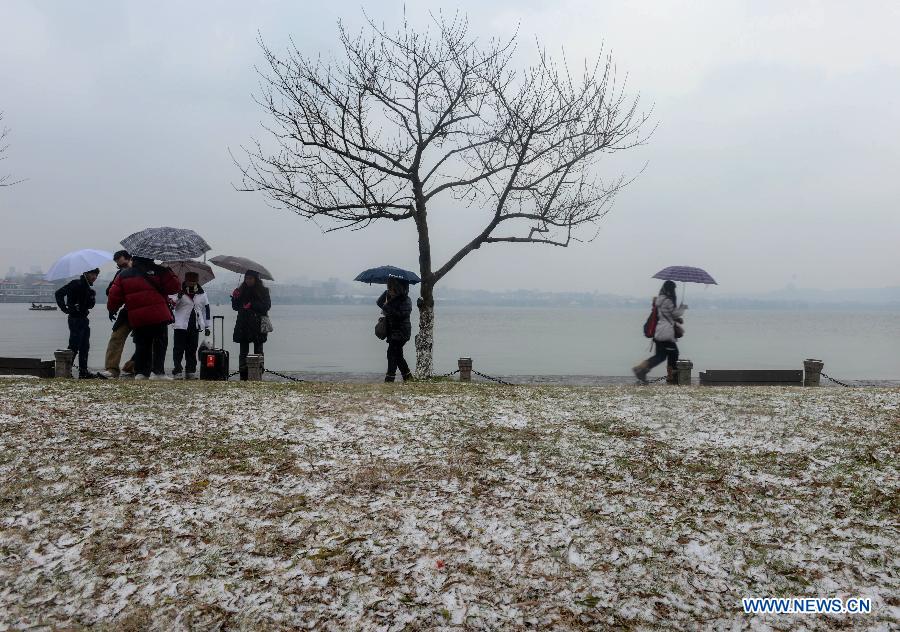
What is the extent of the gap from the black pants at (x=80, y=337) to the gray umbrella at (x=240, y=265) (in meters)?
2.79

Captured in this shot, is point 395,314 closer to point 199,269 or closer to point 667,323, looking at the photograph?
point 199,269

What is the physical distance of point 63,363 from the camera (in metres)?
12.4

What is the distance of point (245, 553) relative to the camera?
4527mm

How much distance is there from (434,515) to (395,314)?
6616mm

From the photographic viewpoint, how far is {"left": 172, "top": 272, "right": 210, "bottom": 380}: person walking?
11156 mm

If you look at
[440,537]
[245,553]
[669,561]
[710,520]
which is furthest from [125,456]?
[710,520]

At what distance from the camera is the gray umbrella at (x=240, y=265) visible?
12.0 m

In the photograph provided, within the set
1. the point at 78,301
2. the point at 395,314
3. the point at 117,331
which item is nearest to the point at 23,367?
the point at 78,301

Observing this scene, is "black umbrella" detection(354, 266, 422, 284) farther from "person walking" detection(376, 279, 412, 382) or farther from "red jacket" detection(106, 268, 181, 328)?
"red jacket" detection(106, 268, 181, 328)

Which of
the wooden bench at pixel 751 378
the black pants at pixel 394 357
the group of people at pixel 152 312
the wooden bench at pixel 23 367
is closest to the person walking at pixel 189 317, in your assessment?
the group of people at pixel 152 312

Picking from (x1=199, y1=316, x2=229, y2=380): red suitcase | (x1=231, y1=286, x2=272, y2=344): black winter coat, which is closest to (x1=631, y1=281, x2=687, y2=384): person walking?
(x1=231, y1=286, x2=272, y2=344): black winter coat

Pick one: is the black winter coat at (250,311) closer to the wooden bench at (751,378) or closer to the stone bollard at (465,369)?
the stone bollard at (465,369)

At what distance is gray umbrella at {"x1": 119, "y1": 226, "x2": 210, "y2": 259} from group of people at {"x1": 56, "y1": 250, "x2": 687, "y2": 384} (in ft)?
0.82

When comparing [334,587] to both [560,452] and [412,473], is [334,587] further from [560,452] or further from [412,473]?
[560,452]
